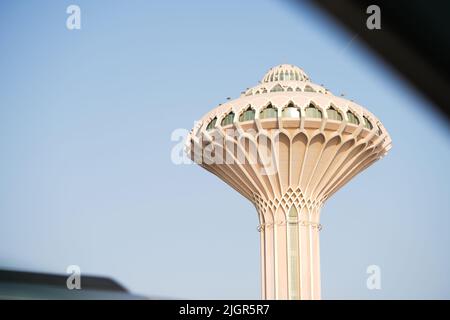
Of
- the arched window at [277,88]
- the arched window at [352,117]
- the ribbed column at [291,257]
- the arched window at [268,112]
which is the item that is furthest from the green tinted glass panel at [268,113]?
the ribbed column at [291,257]

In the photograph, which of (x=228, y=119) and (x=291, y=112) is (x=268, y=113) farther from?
(x=228, y=119)

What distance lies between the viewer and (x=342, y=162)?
36906 millimetres

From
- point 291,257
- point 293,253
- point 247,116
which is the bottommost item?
point 291,257

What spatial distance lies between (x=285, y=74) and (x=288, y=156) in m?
4.97

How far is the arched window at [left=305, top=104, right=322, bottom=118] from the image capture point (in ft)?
117

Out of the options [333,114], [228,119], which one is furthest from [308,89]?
[228,119]

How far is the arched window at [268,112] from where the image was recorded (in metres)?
35.5

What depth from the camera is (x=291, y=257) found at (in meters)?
37.3

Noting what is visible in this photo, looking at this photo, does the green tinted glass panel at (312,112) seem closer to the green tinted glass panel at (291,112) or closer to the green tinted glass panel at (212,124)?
the green tinted glass panel at (291,112)

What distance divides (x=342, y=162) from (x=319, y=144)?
1.50 meters

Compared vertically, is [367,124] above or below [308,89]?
below

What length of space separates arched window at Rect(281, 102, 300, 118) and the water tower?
0.15 feet
